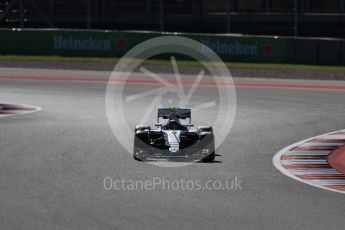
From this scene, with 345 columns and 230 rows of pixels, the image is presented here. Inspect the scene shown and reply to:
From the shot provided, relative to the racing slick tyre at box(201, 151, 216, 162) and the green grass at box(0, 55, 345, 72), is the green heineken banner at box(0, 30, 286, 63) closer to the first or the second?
the green grass at box(0, 55, 345, 72)

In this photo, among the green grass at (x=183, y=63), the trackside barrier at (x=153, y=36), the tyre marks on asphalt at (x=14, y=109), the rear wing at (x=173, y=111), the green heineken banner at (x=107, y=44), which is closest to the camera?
the rear wing at (x=173, y=111)

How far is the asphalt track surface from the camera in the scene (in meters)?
10.3

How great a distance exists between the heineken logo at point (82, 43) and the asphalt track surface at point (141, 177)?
13.0 meters

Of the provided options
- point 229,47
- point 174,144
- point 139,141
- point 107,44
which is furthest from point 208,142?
point 107,44

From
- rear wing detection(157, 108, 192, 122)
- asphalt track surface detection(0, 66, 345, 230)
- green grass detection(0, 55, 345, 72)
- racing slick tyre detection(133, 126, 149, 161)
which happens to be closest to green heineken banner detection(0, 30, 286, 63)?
green grass detection(0, 55, 345, 72)

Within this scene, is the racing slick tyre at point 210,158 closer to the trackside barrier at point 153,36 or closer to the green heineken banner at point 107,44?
the trackside barrier at point 153,36

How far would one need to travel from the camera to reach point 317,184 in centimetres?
1300

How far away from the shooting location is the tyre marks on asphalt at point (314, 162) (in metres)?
13.3

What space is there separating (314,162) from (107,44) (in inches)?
860

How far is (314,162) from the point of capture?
49.4 feet

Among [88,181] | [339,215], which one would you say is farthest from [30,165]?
[339,215]

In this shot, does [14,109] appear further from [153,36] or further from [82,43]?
[82,43]

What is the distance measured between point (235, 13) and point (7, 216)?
3040 cm

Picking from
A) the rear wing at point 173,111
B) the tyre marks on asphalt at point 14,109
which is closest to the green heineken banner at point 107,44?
the tyre marks on asphalt at point 14,109
